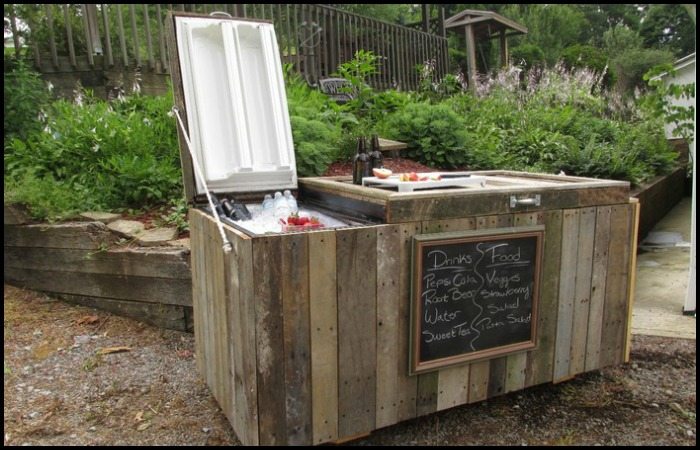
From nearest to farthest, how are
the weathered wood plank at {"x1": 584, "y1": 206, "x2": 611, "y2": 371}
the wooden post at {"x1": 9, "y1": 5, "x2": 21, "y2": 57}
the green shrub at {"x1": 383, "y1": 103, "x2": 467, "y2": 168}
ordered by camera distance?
the weathered wood plank at {"x1": 584, "y1": 206, "x2": 611, "y2": 371} → the green shrub at {"x1": 383, "y1": 103, "x2": 467, "y2": 168} → the wooden post at {"x1": 9, "y1": 5, "x2": 21, "y2": 57}

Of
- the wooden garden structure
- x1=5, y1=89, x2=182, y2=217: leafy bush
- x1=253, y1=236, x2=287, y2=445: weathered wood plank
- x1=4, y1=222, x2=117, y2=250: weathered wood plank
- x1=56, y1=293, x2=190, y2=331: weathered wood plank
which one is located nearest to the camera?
x1=253, y1=236, x2=287, y2=445: weathered wood plank

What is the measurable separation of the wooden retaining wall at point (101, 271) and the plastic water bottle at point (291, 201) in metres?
1.02

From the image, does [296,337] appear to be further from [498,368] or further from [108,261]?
[108,261]

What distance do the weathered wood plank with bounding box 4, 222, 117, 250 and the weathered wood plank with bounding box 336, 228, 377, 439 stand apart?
250cm

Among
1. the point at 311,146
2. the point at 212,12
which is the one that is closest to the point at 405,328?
the point at 311,146

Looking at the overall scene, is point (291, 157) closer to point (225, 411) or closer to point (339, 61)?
point (225, 411)

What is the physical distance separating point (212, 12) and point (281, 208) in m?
3.12

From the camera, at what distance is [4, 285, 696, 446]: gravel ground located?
8.86 ft

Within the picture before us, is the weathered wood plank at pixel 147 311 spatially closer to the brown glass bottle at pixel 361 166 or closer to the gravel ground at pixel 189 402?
the gravel ground at pixel 189 402

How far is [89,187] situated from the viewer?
4676mm

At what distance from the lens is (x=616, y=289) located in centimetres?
292

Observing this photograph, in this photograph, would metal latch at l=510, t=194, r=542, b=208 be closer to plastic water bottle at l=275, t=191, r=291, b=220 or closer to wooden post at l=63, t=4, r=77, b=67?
plastic water bottle at l=275, t=191, r=291, b=220

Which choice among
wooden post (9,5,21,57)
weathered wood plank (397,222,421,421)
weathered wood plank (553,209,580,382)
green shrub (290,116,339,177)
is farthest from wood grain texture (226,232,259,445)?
wooden post (9,5,21,57)

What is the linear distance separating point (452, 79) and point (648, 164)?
3.20 metres
